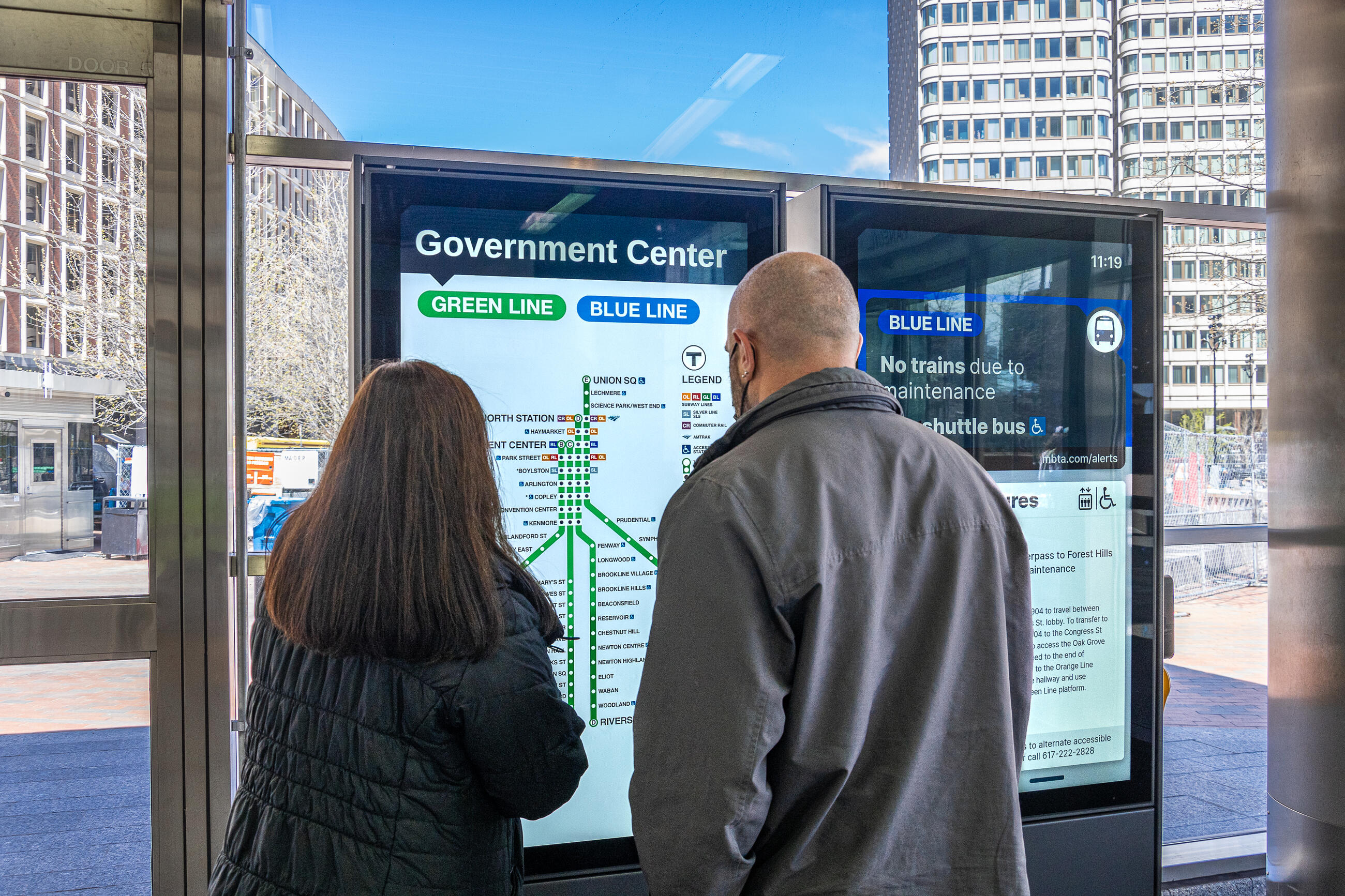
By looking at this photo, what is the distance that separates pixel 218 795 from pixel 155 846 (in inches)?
8.0

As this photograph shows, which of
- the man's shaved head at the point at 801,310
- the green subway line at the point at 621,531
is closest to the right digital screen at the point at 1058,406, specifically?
the green subway line at the point at 621,531

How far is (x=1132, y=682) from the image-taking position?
300 cm

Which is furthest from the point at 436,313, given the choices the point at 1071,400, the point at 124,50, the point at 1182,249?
the point at 1182,249

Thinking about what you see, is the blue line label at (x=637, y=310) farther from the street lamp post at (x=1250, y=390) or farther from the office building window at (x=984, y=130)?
the street lamp post at (x=1250, y=390)

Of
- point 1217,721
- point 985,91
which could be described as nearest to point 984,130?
point 985,91

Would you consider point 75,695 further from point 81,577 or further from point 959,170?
point 959,170

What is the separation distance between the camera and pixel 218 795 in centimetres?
242

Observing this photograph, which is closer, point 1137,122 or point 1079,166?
point 1079,166

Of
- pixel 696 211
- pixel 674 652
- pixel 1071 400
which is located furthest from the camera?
pixel 1071 400

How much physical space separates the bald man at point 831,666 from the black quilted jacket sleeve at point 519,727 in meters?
0.22

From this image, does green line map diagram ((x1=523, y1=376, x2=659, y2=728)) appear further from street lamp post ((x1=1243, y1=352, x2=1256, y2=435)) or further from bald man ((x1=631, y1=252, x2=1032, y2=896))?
street lamp post ((x1=1243, y1=352, x2=1256, y2=435))

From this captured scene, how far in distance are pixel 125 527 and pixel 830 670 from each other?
2.01m

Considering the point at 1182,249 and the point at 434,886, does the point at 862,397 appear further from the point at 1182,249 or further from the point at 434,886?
the point at 1182,249

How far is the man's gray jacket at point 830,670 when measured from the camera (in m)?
1.27
